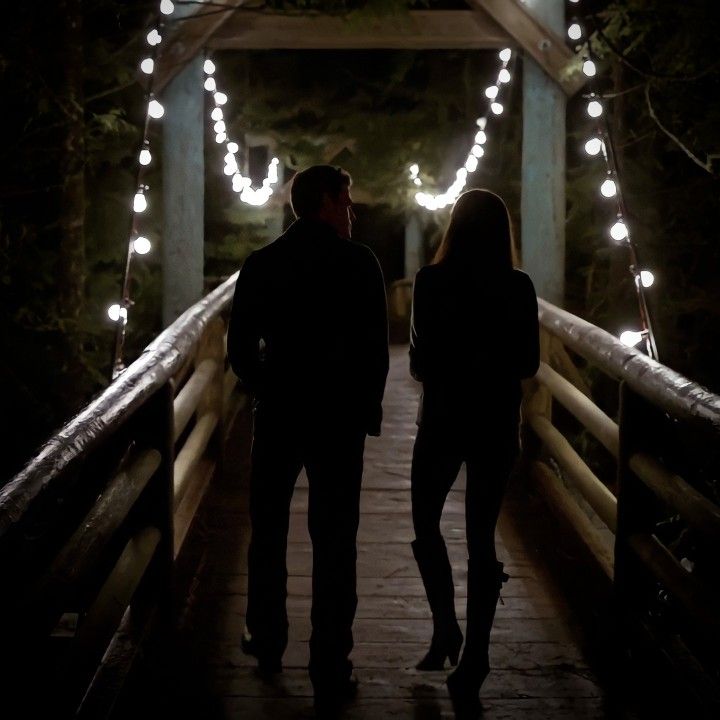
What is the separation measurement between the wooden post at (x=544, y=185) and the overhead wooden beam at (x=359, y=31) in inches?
17.6

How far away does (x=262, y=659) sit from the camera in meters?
3.52

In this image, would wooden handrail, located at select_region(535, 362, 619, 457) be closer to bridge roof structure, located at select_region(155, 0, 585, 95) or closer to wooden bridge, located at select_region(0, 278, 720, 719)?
wooden bridge, located at select_region(0, 278, 720, 719)

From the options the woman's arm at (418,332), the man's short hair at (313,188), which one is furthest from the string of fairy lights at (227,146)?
the woman's arm at (418,332)

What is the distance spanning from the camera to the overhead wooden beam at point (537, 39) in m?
6.97

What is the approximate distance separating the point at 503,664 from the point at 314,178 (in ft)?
6.25

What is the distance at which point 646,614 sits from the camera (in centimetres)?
369

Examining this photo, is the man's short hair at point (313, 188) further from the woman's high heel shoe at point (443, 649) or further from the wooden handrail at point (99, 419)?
the woman's high heel shoe at point (443, 649)

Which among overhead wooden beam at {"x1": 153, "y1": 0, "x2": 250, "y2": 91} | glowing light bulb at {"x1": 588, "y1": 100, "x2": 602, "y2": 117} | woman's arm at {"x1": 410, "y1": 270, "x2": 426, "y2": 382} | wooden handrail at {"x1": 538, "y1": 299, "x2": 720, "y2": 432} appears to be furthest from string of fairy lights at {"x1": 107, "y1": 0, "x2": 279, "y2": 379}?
glowing light bulb at {"x1": 588, "y1": 100, "x2": 602, "y2": 117}

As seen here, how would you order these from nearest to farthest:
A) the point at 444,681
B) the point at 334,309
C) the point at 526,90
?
the point at 334,309 < the point at 444,681 < the point at 526,90

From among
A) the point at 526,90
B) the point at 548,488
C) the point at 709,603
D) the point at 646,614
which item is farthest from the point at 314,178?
the point at 526,90

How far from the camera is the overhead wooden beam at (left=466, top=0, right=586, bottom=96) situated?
6973 mm

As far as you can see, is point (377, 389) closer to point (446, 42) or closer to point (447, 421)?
point (447, 421)

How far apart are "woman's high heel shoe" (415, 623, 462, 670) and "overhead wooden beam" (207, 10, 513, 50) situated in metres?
4.89

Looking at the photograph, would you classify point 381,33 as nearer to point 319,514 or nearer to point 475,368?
point 475,368
